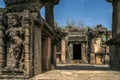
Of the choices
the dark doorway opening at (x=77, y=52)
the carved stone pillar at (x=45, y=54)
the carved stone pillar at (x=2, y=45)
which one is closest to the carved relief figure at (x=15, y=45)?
the carved stone pillar at (x=2, y=45)

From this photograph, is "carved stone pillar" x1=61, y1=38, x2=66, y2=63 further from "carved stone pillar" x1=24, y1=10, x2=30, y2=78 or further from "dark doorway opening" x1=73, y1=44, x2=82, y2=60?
"carved stone pillar" x1=24, y1=10, x2=30, y2=78

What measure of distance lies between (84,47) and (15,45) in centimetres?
2253

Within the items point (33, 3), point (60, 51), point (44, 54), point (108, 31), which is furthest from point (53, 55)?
point (108, 31)

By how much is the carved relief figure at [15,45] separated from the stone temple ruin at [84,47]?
64.0ft

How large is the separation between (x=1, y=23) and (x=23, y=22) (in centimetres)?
90

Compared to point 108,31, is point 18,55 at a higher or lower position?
lower

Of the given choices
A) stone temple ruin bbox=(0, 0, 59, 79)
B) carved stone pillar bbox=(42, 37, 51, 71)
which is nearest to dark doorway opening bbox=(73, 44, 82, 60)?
carved stone pillar bbox=(42, 37, 51, 71)

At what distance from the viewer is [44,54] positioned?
1277 centimetres

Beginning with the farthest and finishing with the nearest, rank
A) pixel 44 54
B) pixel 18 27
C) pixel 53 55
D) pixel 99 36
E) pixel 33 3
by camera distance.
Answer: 1. pixel 99 36
2. pixel 53 55
3. pixel 44 54
4. pixel 33 3
5. pixel 18 27

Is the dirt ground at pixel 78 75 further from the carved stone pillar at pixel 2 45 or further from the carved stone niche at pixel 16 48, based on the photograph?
the carved stone pillar at pixel 2 45

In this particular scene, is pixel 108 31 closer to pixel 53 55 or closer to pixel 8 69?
pixel 53 55

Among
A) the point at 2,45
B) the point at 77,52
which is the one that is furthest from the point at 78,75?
the point at 77,52

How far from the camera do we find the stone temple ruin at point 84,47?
28.6 metres

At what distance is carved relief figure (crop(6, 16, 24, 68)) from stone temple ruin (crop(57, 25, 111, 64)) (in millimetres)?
19498
